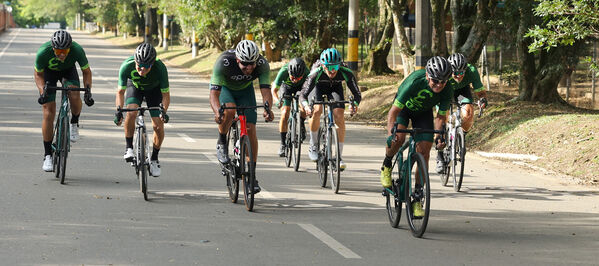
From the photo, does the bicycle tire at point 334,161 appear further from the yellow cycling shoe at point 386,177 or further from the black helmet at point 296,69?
the yellow cycling shoe at point 386,177

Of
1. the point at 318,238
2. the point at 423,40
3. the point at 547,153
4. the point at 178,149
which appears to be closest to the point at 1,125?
the point at 178,149

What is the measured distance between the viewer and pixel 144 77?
10.6 metres

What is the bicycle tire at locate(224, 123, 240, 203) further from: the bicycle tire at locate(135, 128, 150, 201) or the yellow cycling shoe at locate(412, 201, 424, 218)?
the yellow cycling shoe at locate(412, 201, 424, 218)

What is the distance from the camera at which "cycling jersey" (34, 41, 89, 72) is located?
1139 centimetres

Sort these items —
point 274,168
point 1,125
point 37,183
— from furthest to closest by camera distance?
point 1,125, point 274,168, point 37,183

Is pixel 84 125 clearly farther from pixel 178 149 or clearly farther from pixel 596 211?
pixel 596 211

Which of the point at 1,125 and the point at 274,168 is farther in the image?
the point at 1,125

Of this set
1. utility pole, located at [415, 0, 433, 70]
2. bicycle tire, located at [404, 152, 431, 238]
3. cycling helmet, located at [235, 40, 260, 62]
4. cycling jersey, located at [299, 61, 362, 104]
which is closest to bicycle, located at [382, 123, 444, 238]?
bicycle tire, located at [404, 152, 431, 238]

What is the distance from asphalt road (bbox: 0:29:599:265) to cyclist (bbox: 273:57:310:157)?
61 cm

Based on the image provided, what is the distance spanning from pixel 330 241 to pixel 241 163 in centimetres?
181

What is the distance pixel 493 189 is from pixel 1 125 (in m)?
9.97

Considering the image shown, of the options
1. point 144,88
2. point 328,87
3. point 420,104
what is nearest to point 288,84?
point 328,87

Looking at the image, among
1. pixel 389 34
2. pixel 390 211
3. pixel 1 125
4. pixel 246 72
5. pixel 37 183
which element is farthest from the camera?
pixel 389 34

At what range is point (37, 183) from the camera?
443 inches
